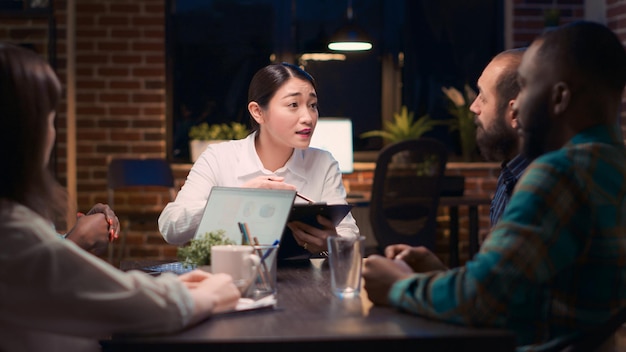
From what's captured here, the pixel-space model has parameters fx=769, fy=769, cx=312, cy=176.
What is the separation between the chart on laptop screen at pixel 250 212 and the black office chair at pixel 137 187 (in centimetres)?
336

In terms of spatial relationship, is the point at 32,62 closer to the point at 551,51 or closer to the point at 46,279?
the point at 46,279

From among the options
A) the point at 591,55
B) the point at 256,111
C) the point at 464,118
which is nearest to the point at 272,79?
the point at 256,111

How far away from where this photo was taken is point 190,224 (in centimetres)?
225

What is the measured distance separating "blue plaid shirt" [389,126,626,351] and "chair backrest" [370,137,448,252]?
10.9 ft

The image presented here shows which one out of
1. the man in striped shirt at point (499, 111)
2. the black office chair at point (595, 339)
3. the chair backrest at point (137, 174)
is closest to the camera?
the black office chair at point (595, 339)

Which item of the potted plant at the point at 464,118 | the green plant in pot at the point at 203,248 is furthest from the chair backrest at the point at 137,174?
the green plant in pot at the point at 203,248

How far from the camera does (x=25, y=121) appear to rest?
1.10 meters

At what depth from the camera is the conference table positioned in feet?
3.60

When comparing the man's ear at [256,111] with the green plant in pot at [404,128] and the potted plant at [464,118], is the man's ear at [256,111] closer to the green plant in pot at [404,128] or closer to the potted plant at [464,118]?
the green plant in pot at [404,128]

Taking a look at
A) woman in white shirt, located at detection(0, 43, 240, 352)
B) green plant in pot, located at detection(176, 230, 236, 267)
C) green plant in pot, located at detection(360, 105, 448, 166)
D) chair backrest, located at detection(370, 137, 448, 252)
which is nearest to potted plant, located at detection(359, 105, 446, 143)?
green plant in pot, located at detection(360, 105, 448, 166)

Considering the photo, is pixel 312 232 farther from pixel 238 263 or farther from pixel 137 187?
pixel 137 187

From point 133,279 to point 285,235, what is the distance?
76cm

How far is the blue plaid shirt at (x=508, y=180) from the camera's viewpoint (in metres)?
1.98

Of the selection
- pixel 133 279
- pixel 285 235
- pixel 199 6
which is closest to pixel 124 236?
pixel 199 6
